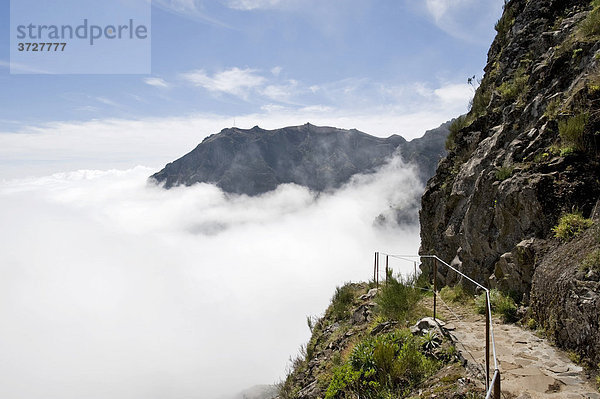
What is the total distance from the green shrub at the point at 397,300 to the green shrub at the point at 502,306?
1643mm

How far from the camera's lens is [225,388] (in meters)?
157

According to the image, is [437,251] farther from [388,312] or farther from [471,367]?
[471,367]

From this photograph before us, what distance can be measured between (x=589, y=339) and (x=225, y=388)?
593ft

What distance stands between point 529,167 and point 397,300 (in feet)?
16.6

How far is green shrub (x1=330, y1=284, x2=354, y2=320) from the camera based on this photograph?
1356cm

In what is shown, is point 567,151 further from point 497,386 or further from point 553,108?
point 497,386

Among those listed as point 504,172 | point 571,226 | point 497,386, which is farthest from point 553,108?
point 497,386

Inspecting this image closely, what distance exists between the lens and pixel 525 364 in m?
5.20

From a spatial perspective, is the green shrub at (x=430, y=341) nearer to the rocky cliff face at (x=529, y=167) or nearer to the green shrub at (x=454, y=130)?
the rocky cliff face at (x=529, y=167)

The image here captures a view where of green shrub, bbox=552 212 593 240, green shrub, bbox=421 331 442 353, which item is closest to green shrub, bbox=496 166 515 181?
green shrub, bbox=552 212 593 240

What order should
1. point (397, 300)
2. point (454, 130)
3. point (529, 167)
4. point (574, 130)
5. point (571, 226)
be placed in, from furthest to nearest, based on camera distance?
point (454, 130) → point (397, 300) → point (529, 167) → point (574, 130) → point (571, 226)

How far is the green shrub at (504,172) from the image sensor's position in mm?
9438

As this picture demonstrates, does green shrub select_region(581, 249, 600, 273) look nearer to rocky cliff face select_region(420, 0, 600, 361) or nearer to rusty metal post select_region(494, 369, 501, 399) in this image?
rocky cliff face select_region(420, 0, 600, 361)

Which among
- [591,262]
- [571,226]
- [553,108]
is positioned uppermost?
[553,108]
